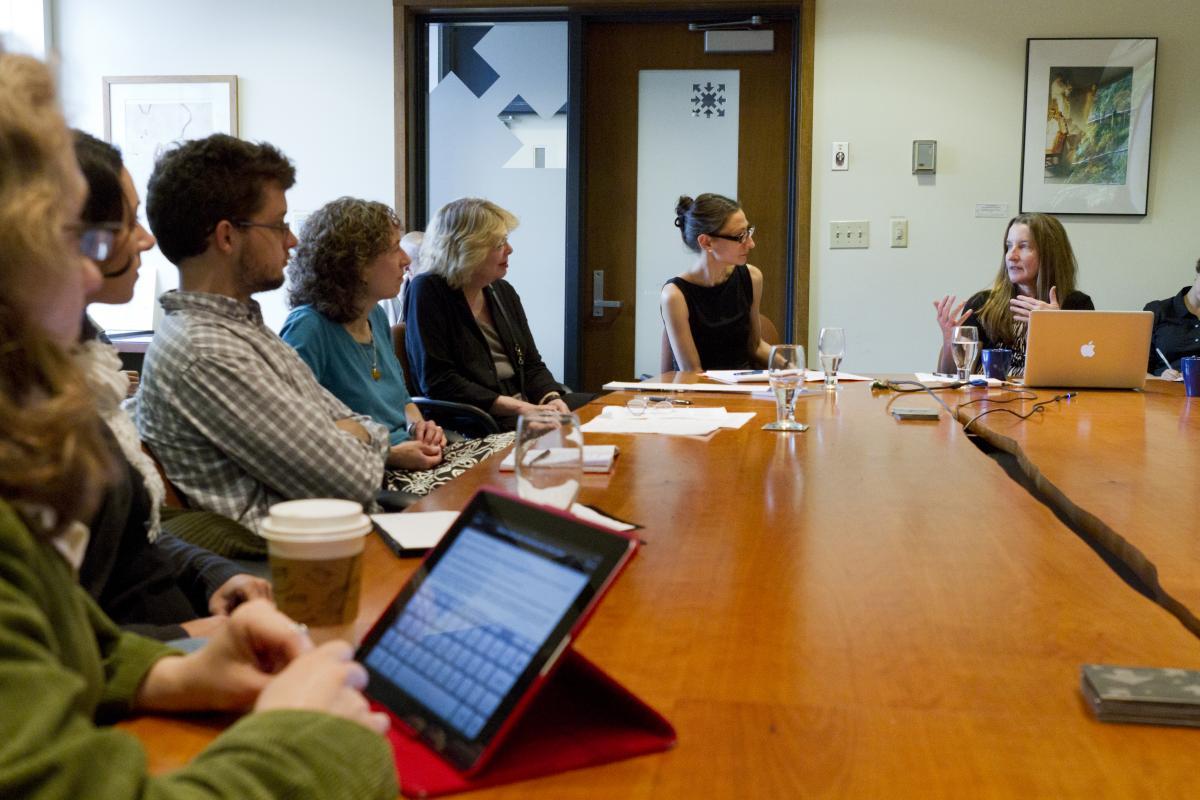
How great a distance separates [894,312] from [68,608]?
16.0ft

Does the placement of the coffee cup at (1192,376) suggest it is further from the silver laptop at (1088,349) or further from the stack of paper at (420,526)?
the stack of paper at (420,526)

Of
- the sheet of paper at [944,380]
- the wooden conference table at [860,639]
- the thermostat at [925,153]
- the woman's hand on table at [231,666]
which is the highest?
the thermostat at [925,153]

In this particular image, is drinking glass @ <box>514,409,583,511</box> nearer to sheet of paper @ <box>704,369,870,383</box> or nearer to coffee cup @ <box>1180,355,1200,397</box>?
sheet of paper @ <box>704,369,870,383</box>

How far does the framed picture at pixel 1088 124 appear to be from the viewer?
4957mm

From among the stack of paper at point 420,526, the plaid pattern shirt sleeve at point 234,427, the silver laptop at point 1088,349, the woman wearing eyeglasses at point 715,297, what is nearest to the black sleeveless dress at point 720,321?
the woman wearing eyeglasses at point 715,297

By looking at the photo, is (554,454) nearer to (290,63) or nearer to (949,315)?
(949,315)

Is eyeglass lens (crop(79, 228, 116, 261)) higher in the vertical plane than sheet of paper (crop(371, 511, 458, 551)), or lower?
higher

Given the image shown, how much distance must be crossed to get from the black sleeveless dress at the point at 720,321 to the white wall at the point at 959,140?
0.90 meters

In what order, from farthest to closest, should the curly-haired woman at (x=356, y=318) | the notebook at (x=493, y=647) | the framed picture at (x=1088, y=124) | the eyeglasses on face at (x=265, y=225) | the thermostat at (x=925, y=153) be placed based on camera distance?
the thermostat at (x=925, y=153) → the framed picture at (x=1088, y=124) → the curly-haired woman at (x=356, y=318) → the eyeglasses on face at (x=265, y=225) → the notebook at (x=493, y=647)

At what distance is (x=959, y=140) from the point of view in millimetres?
5070

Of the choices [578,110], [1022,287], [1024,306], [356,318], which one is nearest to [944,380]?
[1024,306]

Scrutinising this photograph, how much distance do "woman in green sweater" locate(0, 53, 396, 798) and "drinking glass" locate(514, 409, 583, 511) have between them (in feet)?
2.05

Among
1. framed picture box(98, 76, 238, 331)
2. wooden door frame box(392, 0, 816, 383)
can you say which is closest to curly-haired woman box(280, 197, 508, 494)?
wooden door frame box(392, 0, 816, 383)

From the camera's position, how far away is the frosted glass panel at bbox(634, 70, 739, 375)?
17.4 feet
